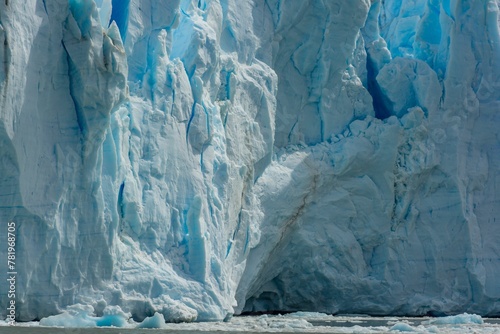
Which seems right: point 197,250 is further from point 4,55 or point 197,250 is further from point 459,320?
point 459,320

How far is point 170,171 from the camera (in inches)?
605

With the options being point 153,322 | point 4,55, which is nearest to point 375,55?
point 153,322

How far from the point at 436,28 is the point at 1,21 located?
11.1 metres

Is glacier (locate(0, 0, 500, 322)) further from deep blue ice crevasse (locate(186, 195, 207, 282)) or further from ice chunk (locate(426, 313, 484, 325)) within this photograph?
ice chunk (locate(426, 313, 484, 325))

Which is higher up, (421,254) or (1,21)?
(1,21)

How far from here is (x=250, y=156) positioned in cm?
1748

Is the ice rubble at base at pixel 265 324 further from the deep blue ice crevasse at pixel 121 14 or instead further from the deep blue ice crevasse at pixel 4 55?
the deep blue ice crevasse at pixel 121 14

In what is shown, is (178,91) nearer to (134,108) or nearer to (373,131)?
(134,108)

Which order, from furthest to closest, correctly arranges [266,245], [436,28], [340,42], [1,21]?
1. [436,28]
2. [340,42]
3. [266,245]
4. [1,21]

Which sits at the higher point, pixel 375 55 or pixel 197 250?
pixel 375 55

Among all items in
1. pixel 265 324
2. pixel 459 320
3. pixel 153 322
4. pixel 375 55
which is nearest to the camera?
pixel 153 322

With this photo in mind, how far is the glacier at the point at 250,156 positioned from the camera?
42.3 feet

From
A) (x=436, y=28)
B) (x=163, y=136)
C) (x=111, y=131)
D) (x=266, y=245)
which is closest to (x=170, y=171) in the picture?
(x=163, y=136)

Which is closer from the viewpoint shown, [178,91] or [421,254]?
[178,91]
